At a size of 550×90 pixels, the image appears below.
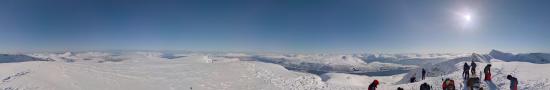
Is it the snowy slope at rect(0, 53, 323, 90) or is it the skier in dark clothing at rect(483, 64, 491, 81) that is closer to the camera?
the snowy slope at rect(0, 53, 323, 90)

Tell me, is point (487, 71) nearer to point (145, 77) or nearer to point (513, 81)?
point (513, 81)

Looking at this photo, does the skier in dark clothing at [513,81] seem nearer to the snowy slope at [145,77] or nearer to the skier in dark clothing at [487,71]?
the skier in dark clothing at [487,71]

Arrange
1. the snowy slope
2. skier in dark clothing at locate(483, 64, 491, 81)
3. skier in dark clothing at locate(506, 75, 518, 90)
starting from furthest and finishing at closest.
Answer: skier in dark clothing at locate(483, 64, 491, 81) → the snowy slope → skier in dark clothing at locate(506, 75, 518, 90)

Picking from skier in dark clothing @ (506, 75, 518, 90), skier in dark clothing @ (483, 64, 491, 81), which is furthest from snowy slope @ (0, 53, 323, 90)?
skier in dark clothing @ (506, 75, 518, 90)

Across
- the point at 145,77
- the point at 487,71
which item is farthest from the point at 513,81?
the point at 145,77

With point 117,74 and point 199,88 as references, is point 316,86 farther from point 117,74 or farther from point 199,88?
point 117,74

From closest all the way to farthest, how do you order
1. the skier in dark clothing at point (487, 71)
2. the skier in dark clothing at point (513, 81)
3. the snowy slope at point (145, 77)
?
the skier in dark clothing at point (513, 81) → the snowy slope at point (145, 77) → the skier in dark clothing at point (487, 71)

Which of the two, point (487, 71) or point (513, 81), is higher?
point (487, 71)

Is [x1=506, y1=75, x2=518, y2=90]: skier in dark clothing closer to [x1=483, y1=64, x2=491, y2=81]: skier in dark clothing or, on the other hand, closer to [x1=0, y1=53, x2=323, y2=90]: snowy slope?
[x1=483, y1=64, x2=491, y2=81]: skier in dark clothing

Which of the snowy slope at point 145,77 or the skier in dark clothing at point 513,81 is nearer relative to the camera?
the skier in dark clothing at point 513,81

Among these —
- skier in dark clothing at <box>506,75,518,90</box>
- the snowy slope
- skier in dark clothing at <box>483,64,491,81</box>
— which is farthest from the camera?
skier in dark clothing at <box>483,64,491,81</box>

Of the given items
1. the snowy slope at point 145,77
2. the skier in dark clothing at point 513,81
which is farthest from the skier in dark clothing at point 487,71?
the snowy slope at point 145,77

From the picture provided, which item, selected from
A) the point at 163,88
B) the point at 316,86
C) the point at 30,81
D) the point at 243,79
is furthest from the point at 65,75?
the point at 316,86
